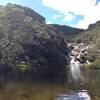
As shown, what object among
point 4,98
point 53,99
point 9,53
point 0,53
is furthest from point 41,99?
point 9,53

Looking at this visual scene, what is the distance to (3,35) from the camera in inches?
7761

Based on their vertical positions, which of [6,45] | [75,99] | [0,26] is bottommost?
[75,99]

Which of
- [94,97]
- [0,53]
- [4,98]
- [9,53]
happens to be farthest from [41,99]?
[9,53]

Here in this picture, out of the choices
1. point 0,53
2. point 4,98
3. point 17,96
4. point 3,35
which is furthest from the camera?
point 3,35

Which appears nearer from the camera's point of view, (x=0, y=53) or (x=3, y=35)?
(x=0, y=53)

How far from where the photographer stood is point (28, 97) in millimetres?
56406

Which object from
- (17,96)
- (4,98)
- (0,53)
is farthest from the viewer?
(0,53)

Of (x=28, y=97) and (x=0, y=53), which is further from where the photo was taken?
(x=0, y=53)

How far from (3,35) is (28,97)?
14448 centimetres

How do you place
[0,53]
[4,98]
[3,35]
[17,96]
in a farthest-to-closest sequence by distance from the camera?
[3,35], [0,53], [17,96], [4,98]

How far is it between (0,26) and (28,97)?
14830 centimetres

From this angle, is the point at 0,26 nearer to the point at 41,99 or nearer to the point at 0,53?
the point at 0,53

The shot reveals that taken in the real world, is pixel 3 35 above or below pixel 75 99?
above

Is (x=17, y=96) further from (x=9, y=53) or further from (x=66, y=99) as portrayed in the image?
(x=9, y=53)
